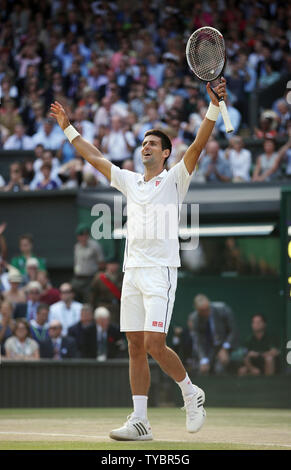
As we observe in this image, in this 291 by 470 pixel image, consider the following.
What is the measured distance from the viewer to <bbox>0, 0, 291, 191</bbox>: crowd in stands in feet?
53.8

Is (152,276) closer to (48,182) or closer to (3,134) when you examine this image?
(48,182)

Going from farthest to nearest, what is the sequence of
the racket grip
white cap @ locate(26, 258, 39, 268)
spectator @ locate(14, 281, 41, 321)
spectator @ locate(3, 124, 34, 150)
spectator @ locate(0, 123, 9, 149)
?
1. spectator @ locate(0, 123, 9, 149)
2. spectator @ locate(3, 124, 34, 150)
3. white cap @ locate(26, 258, 39, 268)
4. spectator @ locate(14, 281, 41, 321)
5. the racket grip

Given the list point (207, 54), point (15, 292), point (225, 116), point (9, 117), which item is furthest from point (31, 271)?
point (225, 116)

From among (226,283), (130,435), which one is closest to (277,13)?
(226,283)

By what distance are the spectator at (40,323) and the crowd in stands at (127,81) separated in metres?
3.09

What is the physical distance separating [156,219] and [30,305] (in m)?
6.99

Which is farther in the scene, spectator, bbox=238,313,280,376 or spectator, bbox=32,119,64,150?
spectator, bbox=32,119,64,150

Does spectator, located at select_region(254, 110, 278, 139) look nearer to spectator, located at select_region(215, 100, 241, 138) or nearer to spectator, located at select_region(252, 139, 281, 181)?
spectator, located at select_region(215, 100, 241, 138)

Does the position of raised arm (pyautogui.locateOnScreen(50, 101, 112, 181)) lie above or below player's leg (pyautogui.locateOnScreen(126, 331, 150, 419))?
above

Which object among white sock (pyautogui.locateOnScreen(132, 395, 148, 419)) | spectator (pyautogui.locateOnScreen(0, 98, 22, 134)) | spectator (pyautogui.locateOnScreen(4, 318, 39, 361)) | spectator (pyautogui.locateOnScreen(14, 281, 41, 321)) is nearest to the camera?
white sock (pyautogui.locateOnScreen(132, 395, 148, 419))

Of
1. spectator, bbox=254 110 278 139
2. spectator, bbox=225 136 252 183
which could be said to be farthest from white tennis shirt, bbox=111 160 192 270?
spectator, bbox=254 110 278 139

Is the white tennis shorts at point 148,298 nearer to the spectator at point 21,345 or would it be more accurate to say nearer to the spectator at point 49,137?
the spectator at point 21,345

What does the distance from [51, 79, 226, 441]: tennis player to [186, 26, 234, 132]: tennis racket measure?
0.38m

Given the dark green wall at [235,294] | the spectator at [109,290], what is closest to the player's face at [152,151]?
the dark green wall at [235,294]
